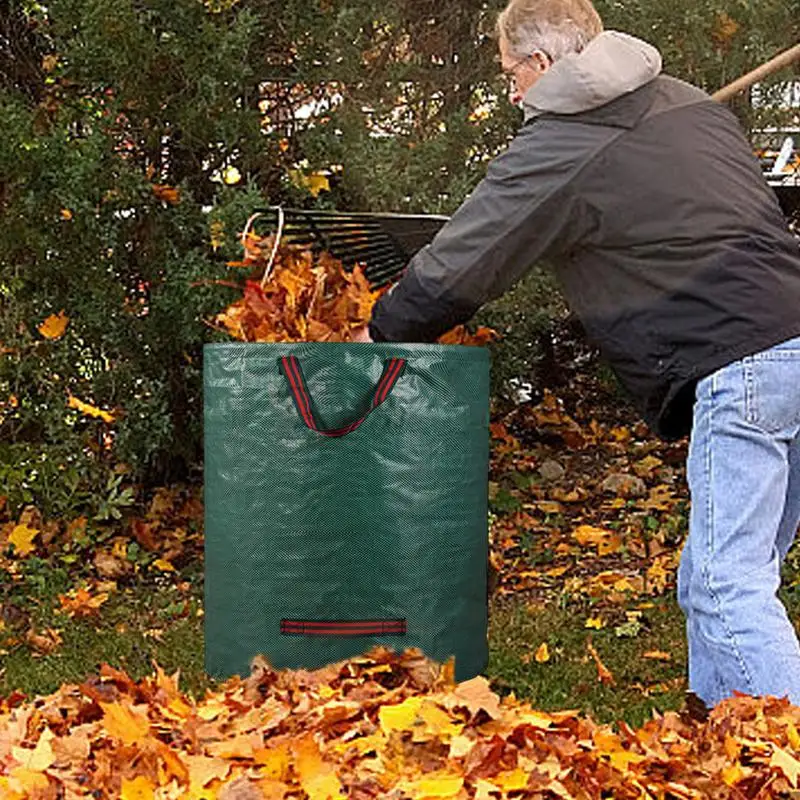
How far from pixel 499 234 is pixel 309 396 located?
1.71 ft

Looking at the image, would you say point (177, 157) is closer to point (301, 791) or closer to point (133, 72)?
point (133, 72)

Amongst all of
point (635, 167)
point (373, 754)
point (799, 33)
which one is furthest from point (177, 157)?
point (373, 754)

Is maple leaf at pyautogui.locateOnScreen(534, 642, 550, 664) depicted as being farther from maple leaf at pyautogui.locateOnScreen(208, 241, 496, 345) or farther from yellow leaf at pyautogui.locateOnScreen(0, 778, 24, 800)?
yellow leaf at pyautogui.locateOnScreen(0, 778, 24, 800)

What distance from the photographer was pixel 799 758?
220cm

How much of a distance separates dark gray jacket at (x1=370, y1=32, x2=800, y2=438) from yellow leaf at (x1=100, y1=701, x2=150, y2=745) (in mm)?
1198

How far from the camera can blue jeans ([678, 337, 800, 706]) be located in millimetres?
2922

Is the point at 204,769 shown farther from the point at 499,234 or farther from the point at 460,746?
the point at 499,234

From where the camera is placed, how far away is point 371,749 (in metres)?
2.12

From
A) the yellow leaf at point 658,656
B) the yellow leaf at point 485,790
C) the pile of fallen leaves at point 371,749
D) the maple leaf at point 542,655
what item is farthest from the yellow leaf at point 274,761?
the yellow leaf at point 658,656

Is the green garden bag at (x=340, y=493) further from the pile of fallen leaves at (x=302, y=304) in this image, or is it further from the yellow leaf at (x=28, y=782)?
the yellow leaf at (x=28, y=782)

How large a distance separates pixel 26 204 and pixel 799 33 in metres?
2.69

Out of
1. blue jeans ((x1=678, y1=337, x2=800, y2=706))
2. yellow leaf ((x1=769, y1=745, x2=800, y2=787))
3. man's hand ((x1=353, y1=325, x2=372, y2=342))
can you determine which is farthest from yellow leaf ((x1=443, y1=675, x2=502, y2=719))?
man's hand ((x1=353, y1=325, x2=372, y2=342))

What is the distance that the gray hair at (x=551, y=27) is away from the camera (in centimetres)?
326

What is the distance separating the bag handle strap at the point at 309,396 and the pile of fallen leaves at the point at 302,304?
0.65ft
